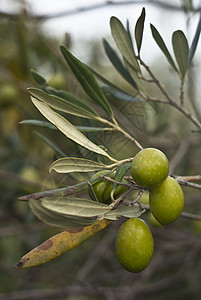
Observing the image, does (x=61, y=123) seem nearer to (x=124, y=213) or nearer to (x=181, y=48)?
(x=124, y=213)

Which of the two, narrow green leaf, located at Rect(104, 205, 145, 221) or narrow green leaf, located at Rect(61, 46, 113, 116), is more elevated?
narrow green leaf, located at Rect(61, 46, 113, 116)

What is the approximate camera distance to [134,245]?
2.63ft

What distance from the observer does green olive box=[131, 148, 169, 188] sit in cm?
78

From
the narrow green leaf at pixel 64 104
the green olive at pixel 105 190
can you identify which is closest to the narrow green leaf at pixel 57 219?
the green olive at pixel 105 190

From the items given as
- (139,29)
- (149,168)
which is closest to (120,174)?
(149,168)

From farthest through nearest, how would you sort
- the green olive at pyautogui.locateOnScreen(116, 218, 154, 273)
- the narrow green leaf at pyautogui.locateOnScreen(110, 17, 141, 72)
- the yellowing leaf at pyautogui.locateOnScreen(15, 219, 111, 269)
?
the narrow green leaf at pyautogui.locateOnScreen(110, 17, 141, 72) < the green olive at pyautogui.locateOnScreen(116, 218, 154, 273) < the yellowing leaf at pyautogui.locateOnScreen(15, 219, 111, 269)

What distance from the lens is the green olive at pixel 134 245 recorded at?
2.62 ft

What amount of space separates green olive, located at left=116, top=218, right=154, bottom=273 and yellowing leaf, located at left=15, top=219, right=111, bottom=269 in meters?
0.08

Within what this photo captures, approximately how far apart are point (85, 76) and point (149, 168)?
0.35 metres

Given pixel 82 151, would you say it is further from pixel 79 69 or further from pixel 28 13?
pixel 28 13

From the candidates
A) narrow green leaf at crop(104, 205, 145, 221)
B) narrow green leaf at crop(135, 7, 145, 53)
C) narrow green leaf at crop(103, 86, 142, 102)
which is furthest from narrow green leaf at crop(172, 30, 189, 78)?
narrow green leaf at crop(104, 205, 145, 221)

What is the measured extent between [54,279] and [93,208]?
6.98ft

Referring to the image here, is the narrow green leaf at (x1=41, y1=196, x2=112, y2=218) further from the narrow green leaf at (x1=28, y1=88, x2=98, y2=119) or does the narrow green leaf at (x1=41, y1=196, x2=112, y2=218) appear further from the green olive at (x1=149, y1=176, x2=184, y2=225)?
the narrow green leaf at (x1=28, y1=88, x2=98, y2=119)

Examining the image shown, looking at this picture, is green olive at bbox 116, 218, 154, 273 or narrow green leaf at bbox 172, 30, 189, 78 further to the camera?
narrow green leaf at bbox 172, 30, 189, 78
